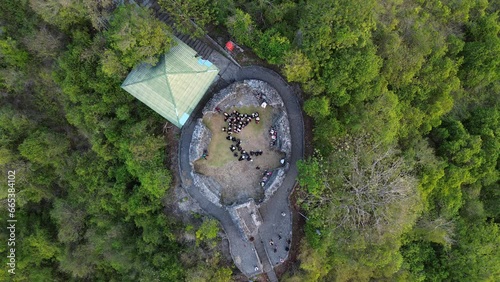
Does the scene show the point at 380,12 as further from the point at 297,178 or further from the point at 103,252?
the point at 103,252

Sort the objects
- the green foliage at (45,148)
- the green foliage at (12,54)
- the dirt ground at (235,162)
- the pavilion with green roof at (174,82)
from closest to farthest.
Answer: the pavilion with green roof at (174,82) < the dirt ground at (235,162) < the green foliage at (12,54) < the green foliage at (45,148)

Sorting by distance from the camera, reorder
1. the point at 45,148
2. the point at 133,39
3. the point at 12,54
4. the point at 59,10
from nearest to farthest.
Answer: the point at 133,39
the point at 59,10
the point at 12,54
the point at 45,148

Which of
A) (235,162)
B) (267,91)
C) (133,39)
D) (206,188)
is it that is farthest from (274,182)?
(133,39)

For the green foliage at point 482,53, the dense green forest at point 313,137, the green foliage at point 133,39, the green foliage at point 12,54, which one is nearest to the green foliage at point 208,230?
the dense green forest at point 313,137

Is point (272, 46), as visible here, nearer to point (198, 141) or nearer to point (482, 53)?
point (198, 141)

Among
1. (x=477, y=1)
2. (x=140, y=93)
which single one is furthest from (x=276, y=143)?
(x=477, y=1)

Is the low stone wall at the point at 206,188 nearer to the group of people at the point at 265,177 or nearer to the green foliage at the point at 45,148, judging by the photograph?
the group of people at the point at 265,177
